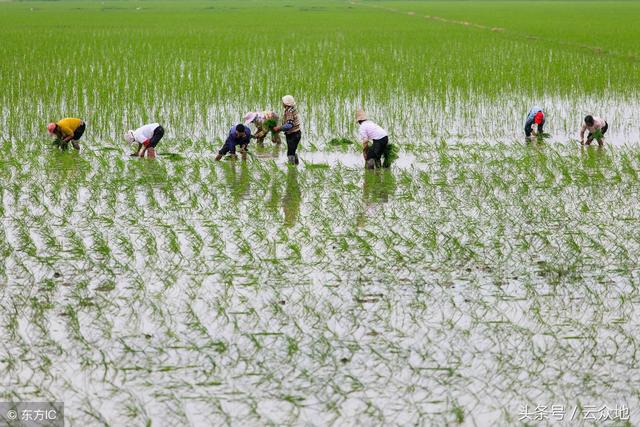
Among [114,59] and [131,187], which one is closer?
[131,187]

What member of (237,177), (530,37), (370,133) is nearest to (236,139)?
(237,177)

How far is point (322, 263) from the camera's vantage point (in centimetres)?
650

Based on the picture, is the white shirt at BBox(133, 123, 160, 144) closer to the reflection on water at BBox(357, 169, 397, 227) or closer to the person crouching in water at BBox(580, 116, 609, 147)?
the reflection on water at BBox(357, 169, 397, 227)

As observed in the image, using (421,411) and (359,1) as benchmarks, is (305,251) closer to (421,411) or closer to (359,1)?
(421,411)

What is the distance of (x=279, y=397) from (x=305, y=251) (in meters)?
2.44

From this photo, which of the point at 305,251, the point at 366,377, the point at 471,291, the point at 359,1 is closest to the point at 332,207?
the point at 305,251

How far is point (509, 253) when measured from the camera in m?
6.70

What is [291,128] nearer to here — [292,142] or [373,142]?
[292,142]

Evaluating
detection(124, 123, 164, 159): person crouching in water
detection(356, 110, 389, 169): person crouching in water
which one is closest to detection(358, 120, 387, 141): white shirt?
detection(356, 110, 389, 169): person crouching in water

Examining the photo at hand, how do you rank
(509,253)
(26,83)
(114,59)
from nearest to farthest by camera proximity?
(509,253)
(26,83)
(114,59)

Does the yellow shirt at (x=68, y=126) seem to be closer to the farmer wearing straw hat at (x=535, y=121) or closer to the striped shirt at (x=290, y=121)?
the striped shirt at (x=290, y=121)

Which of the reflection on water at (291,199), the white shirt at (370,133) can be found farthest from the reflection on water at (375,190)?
the reflection on water at (291,199)
